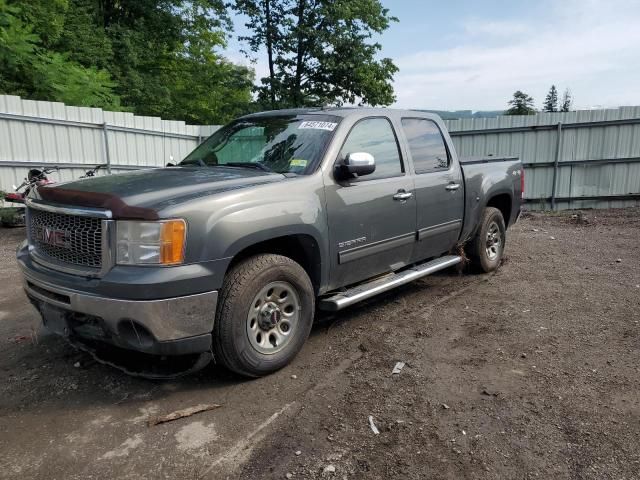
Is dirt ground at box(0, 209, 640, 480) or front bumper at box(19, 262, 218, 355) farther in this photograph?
front bumper at box(19, 262, 218, 355)

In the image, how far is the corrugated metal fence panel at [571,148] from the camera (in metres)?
11.7

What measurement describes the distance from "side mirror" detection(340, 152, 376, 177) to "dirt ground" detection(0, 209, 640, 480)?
1.40 metres

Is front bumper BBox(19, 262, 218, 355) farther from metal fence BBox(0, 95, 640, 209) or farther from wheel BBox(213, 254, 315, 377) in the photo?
metal fence BBox(0, 95, 640, 209)

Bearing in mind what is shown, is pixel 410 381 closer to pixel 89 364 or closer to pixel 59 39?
pixel 89 364

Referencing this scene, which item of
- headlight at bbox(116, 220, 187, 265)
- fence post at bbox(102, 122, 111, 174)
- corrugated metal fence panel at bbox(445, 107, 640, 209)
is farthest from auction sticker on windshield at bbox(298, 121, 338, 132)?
corrugated metal fence panel at bbox(445, 107, 640, 209)

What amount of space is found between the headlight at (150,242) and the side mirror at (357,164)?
1.43 m

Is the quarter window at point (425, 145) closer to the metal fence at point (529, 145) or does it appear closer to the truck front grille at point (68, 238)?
the truck front grille at point (68, 238)

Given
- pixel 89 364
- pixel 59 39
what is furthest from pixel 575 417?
pixel 59 39

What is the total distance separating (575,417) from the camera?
288 centimetres

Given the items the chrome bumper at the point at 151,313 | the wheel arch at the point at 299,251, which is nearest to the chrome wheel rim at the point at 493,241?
the wheel arch at the point at 299,251

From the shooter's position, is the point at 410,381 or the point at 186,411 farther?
the point at 410,381

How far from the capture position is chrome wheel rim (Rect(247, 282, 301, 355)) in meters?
3.28

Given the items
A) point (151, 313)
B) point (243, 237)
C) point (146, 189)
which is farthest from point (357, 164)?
point (151, 313)

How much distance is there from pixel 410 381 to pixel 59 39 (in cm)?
1913
